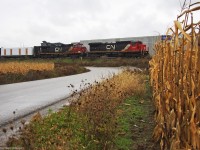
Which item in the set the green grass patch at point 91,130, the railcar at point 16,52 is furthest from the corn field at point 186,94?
the railcar at point 16,52

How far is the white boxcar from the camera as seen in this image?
7389cm

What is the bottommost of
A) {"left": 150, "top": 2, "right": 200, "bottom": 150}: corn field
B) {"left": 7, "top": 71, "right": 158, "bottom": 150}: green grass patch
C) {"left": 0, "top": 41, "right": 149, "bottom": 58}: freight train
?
{"left": 7, "top": 71, "right": 158, "bottom": 150}: green grass patch

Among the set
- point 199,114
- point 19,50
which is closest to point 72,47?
point 19,50

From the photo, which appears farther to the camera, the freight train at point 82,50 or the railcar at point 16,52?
the railcar at point 16,52

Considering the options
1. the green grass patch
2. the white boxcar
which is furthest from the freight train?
the green grass patch

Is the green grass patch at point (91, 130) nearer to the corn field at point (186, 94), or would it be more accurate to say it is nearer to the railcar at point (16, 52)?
the corn field at point (186, 94)

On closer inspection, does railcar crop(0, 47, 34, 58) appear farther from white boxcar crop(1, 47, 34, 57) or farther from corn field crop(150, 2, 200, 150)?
corn field crop(150, 2, 200, 150)

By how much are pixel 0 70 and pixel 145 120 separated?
21220 mm

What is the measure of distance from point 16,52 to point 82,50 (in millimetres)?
15940

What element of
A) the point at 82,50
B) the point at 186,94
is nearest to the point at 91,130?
the point at 186,94

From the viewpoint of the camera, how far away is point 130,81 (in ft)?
46.5

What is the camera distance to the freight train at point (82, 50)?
5934 centimetres

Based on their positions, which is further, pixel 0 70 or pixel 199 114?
pixel 0 70

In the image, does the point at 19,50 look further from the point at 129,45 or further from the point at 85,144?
the point at 85,144
